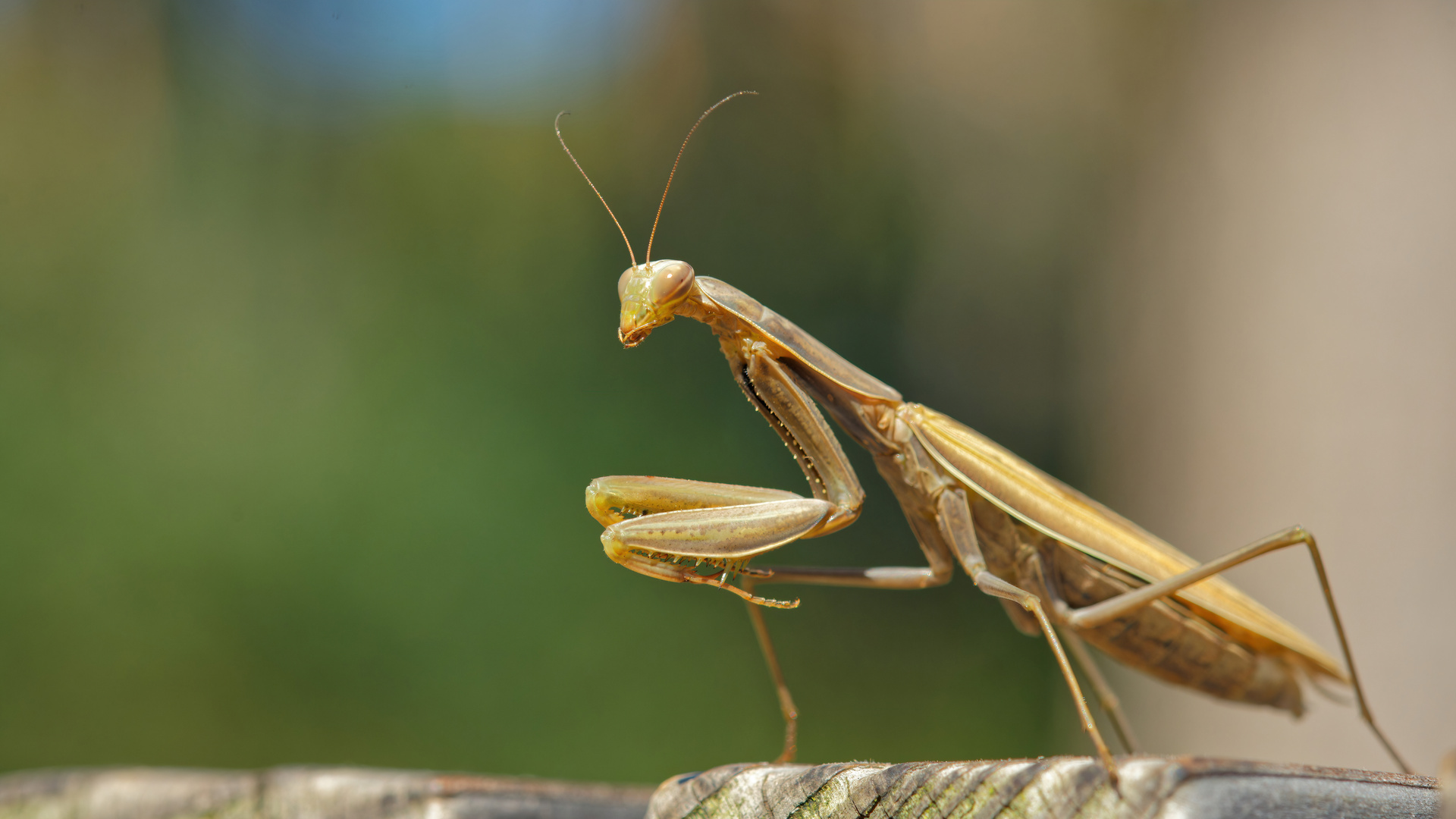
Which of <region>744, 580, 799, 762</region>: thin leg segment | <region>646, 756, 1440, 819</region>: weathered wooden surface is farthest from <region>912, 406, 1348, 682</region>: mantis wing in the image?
<region>646, 756, 1440, 819</region>: weathered wooden surface

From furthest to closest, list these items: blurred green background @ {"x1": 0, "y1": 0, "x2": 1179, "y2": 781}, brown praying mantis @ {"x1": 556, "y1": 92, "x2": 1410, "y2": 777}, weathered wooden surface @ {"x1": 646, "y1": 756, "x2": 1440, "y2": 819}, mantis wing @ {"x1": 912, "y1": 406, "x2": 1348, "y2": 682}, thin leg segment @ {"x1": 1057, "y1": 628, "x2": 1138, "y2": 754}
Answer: blurred green background @ {"x1": 0, "y1": 0, "x2": 1179, "y2": 781}, thin leg segment @ {"x1": 1057, "y1": 628, "x2": 1138, "y2": 754}, mantis wing @ {"x1": 912, "y1": 406, "x2": 1348, "y2": 682}, brown praying mantis @ {"x1": 556, "y1": 92, "x2": 1410, "y2": 777}, weathered wooden surface @ {"x1": 646, "y1": 756, "x2": 1440, "y2": 819}

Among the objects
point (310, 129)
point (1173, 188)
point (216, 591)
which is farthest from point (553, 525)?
point (1173, 188)

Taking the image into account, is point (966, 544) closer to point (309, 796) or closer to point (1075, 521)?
point (1075, 521)

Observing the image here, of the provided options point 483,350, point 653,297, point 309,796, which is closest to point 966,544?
point 653,297

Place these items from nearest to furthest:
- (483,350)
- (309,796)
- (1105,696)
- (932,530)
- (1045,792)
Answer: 1. (1045,792)
2. (309,796)
3. (932,530)
4. (1105,696)
5. (483,350)

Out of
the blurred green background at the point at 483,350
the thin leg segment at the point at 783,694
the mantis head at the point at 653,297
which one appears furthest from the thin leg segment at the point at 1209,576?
the blurred green background at the point at 483,350

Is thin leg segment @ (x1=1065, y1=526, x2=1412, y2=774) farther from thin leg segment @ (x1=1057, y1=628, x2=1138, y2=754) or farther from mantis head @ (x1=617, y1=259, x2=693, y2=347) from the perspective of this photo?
mantis head @ (x1=617, y1=259, x2=693, y2=347)

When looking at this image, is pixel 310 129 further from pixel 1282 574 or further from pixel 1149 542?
pixel 1282 574
